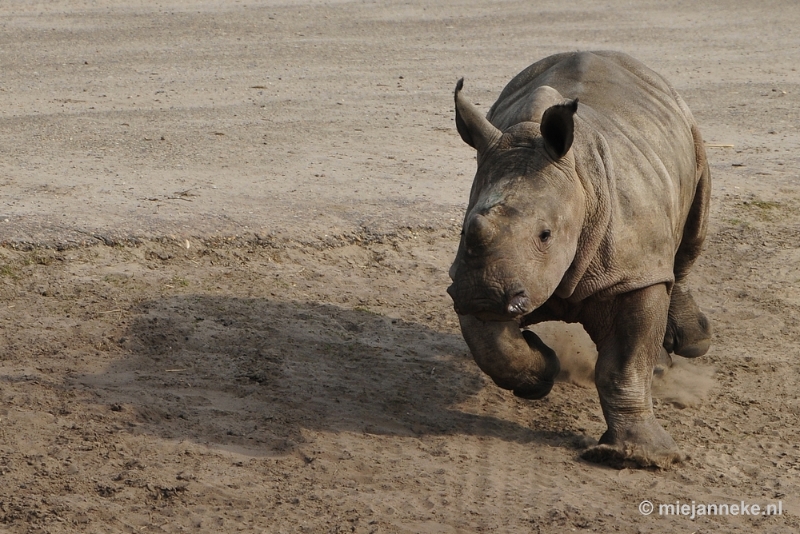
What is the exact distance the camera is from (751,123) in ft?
39.4

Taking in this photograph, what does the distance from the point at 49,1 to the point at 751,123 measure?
957 centimetres

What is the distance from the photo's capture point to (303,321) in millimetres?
7008

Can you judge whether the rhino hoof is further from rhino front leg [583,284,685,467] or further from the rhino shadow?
the rhino shadow

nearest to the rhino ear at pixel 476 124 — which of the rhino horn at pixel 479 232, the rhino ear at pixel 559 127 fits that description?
the rhino ear at pixel 559 127

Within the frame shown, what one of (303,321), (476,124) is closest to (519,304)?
(476,124)

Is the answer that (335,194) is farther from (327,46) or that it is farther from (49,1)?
(49,1)

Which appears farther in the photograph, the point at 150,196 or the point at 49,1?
the point at 49,1

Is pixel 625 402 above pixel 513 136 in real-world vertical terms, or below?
below

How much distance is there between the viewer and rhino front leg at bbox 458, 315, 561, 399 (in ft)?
18.1

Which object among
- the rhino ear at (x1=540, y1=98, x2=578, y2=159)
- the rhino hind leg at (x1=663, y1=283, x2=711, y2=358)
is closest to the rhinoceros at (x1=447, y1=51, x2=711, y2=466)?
the rhino ear at (x1=540, y1=98, x2=578, y2=159)

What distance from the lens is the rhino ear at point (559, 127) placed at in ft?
15.9

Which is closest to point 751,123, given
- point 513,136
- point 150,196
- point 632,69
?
point 632,69

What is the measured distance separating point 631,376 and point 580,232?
84cm

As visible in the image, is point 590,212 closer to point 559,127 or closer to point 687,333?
point 559,127
